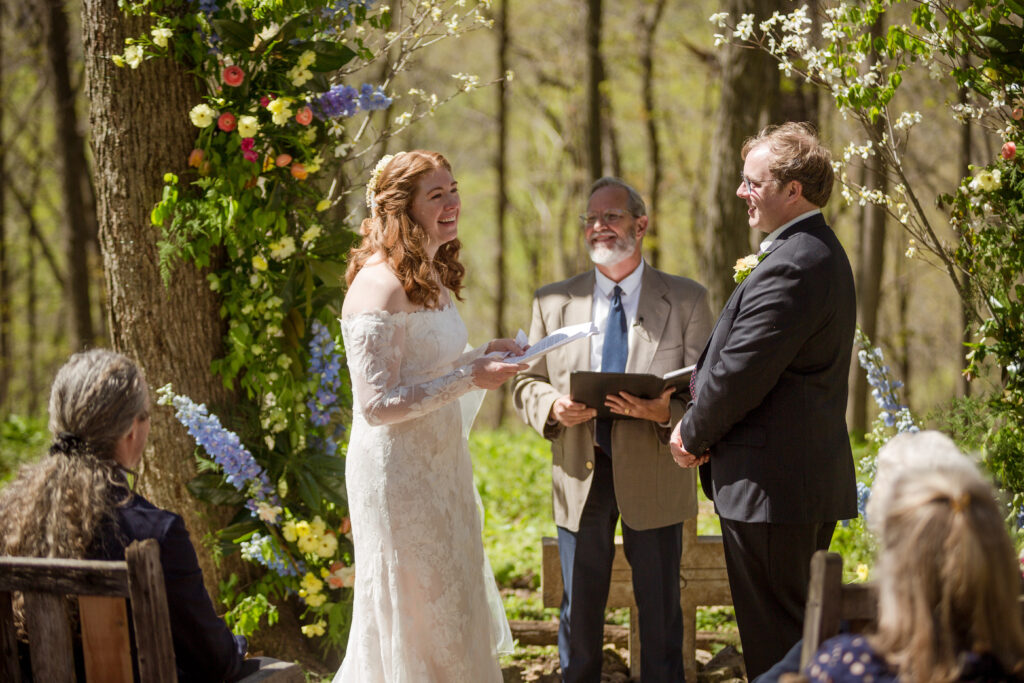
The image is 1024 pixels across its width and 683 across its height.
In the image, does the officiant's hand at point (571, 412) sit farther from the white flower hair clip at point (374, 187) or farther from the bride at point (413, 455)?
the white flower hair clip at point (374, 187)

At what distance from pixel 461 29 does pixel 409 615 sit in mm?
2804

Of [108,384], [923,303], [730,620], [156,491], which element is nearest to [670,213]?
[923,303]

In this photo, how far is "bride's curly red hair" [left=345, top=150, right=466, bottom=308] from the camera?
320 centimetres

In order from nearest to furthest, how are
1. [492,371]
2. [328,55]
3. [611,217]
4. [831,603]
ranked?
[831,603], [492,371], [611,217], [328,55]

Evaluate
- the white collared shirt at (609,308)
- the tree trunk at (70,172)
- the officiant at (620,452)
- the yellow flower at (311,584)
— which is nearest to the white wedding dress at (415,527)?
the officiant at (620,452)

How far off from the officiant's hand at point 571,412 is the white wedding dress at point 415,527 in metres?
0.48

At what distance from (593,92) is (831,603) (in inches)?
373

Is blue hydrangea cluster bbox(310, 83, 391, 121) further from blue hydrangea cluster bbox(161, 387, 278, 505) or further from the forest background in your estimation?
blue hydrangea cluster bbox(161, 387, 278, 505)

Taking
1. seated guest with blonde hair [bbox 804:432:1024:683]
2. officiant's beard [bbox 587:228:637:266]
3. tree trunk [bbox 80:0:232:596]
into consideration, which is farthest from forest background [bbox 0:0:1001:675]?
seated guest with blonde hair [bbox 804:432:1024:683]

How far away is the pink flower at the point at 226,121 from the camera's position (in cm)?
399

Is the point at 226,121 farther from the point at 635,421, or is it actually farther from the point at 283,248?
the point at 635,421

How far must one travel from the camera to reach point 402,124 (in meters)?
4.71

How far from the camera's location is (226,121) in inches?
157

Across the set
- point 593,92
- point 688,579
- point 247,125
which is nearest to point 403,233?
point 247,125
